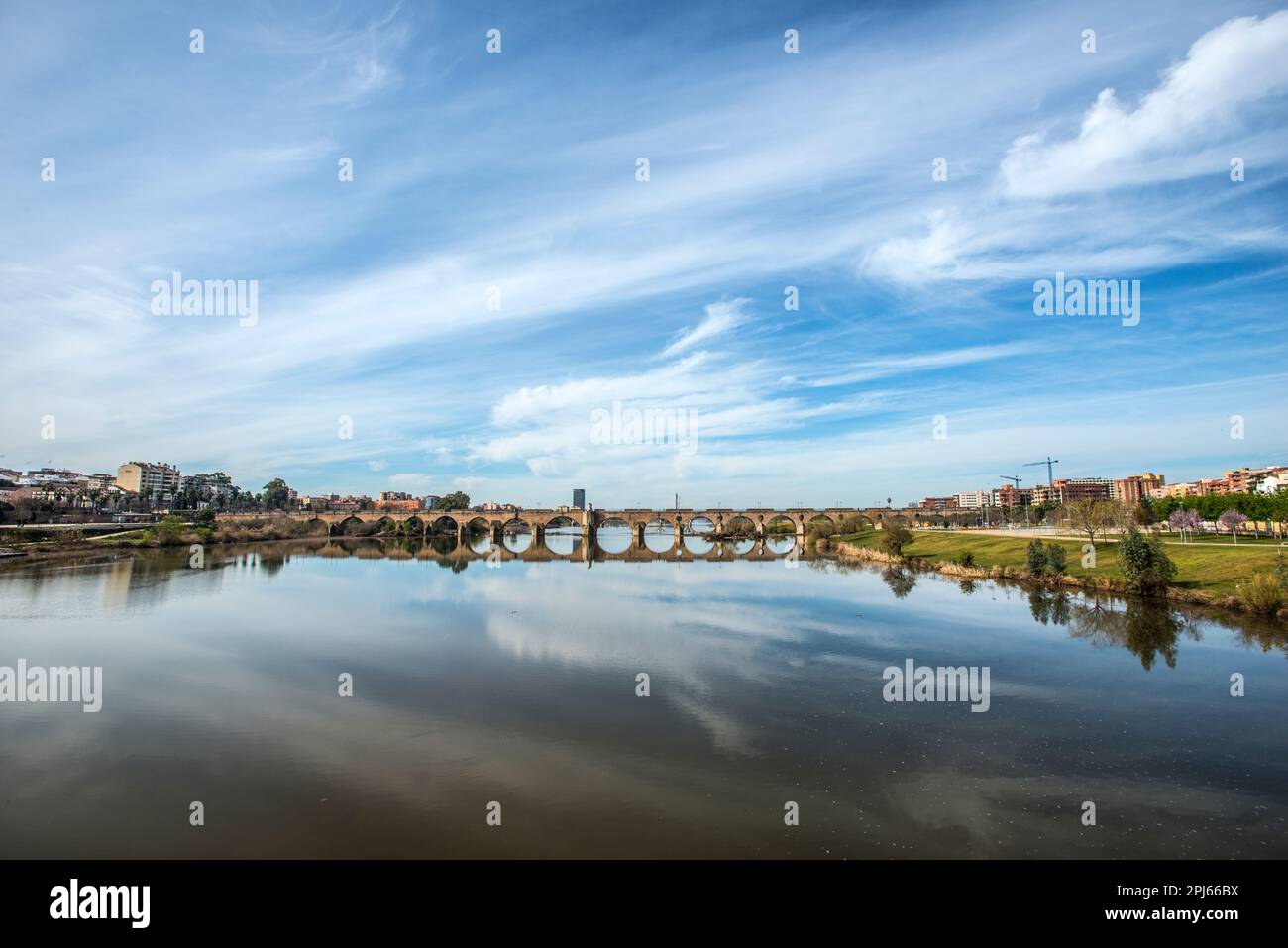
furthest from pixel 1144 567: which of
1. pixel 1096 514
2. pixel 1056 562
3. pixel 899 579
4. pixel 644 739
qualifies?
pixel 644 739

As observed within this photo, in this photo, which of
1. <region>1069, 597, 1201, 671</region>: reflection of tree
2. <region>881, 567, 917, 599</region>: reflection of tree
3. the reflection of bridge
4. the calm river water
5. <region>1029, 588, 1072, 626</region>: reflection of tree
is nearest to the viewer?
the calm river water

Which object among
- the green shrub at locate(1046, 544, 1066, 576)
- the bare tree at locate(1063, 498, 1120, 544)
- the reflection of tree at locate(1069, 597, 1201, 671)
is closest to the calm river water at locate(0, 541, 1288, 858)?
the reflection of tree at locate(1069, 597, 1201, 671)

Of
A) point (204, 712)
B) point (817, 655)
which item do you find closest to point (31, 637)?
point (204, 712)

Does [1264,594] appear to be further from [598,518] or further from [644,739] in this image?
[598,518]

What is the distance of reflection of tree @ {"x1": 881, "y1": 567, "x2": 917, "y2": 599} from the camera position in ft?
157

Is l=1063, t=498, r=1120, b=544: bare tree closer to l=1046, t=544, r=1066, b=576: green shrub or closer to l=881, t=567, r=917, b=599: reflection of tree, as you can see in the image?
l=1046, t=544, r=1066, b=576: green shrub

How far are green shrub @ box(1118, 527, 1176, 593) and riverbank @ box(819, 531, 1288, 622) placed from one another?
33.7 inches

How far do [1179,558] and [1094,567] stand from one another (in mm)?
5505

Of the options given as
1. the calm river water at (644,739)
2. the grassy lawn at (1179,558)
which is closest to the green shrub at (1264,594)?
the calm river water at (644,739)

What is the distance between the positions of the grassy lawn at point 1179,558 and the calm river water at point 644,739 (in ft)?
22.8

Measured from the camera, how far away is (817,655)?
2775cm

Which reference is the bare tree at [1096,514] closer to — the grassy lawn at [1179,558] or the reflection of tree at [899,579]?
the grassy lawn at [1179,558]

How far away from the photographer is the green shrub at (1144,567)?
125 feet
